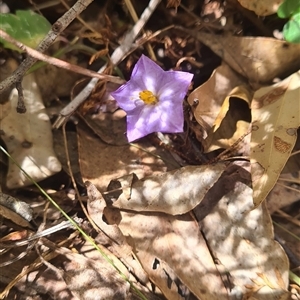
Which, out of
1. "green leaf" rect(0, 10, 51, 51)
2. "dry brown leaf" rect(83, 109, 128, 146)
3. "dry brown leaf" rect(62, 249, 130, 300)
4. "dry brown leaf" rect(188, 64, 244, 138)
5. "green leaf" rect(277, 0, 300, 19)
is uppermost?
"green leaf" rect(0, 10, 51, 51)

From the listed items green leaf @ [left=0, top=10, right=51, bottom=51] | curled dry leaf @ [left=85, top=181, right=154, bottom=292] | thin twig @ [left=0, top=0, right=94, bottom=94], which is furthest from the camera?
green leaf @ [left=0, top=10, right=51, bottom=51]

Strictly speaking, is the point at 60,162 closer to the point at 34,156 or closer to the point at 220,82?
the point at 34,156

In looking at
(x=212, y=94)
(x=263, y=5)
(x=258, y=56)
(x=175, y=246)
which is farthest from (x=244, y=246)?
(x=263, y=5)

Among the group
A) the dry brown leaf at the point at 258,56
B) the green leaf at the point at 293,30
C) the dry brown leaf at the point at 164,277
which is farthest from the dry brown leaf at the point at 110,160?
the green leaf at the point at 293,30

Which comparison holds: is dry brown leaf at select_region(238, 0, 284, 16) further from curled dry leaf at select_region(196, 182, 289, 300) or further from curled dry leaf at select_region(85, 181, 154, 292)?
curled dry leaf at select_region(85, 181, 154, 292)

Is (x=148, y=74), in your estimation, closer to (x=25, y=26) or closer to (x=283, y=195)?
(x=25, y=26)

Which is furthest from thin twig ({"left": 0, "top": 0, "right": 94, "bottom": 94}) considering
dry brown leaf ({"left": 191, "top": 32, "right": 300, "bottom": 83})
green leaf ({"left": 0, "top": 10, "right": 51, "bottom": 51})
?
dry brown leaf ({"left": 191, "top": 32, "right": 300, "bottom": 83})

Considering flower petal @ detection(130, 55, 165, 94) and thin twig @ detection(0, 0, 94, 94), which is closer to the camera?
thin twig @ detection(0, 0, 94, 94)

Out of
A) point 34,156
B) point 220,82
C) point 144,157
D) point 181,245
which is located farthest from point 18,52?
point 181,245
